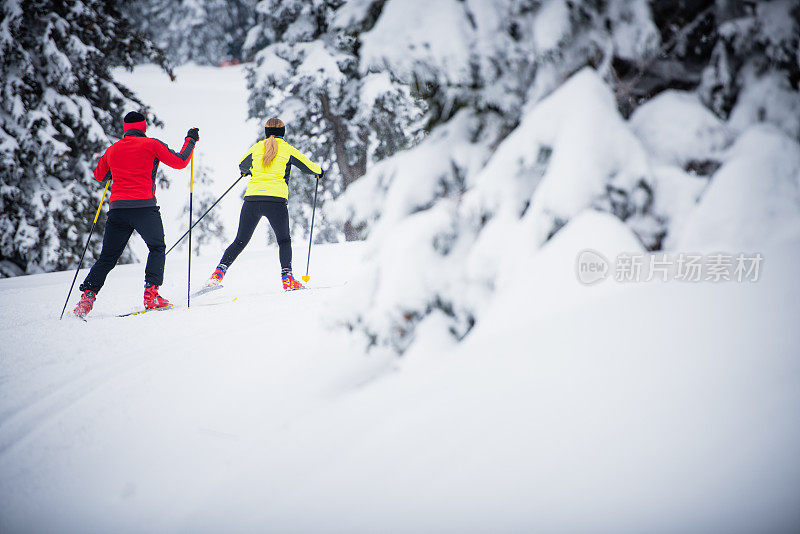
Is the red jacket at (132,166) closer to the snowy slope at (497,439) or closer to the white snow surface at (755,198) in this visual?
the snowy slope at (497,439)

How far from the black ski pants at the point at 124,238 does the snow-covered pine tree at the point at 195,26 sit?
32.3 m

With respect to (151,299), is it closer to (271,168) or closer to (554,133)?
(271,168)

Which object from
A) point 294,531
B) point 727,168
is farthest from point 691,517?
point 727,168

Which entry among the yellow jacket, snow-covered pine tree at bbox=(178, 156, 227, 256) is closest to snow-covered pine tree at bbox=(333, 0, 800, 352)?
the yellow jacket

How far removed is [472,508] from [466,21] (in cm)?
180

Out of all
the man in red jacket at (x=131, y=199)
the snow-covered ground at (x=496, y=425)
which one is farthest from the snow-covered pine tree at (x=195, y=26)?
the snow-covered ground at (x=496, y=425)

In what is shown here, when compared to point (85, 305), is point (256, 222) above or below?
above

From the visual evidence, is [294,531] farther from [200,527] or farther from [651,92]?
[651,92]

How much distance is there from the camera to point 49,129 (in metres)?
8.97

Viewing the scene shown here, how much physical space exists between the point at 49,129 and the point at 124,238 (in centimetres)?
669

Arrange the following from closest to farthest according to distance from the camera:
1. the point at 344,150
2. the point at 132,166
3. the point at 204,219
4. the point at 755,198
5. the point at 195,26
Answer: the point at 755,198 < the point at 132,166 < the point at 344,150 < the point at 204,219 < the point at 195,26

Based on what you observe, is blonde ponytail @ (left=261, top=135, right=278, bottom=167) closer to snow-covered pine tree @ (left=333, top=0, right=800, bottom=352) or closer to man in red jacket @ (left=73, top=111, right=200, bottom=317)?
man in red jacket @ (left=73, top=111, right=200, bottom=317)

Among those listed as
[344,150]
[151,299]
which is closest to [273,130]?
[151,299]

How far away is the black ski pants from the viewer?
439cm
